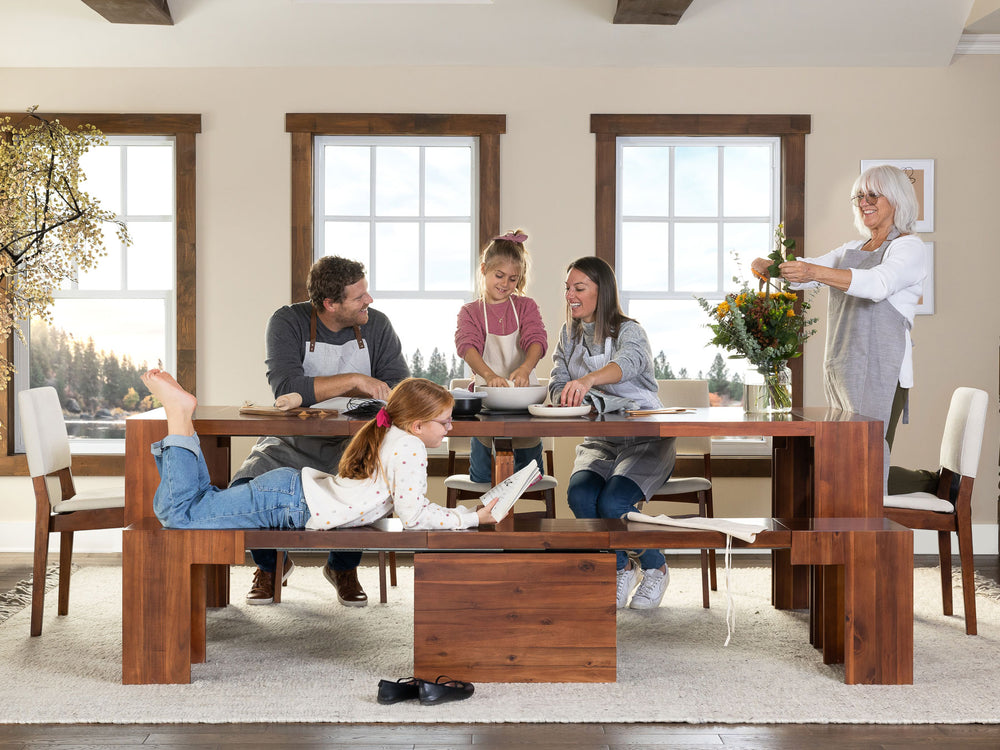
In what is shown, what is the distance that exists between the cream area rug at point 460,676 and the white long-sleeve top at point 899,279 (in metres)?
1.04

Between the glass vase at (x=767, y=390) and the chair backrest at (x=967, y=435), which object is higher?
the glass vase at (x=767, y=390)

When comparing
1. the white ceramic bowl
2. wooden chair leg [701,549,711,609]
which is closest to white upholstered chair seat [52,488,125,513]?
the white ceramic bowl

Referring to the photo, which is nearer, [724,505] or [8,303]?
[8,303]

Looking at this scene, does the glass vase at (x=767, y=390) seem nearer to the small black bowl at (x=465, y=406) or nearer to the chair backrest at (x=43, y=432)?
the small black bowl at (x=465, y=406)

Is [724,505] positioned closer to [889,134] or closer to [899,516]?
[899,516]

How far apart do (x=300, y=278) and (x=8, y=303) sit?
1342 millimetres

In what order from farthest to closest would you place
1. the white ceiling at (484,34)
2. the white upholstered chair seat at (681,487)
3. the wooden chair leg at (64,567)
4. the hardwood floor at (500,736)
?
the white ceiling at (484,34), the white upholstered chair seat at (681,487), the wooden chair leg at (64,567), the hardwood floor at (500,736)

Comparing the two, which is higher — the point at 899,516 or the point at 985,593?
the point at 899,516

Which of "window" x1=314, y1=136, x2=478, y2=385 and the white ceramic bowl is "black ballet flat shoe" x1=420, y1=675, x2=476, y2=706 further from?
"window" x1=314, y1=136, x2=478, y2=385

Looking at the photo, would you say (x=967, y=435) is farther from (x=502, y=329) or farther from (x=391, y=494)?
(x=391, y=494)

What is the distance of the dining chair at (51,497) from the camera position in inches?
135

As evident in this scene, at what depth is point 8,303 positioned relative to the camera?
459cm

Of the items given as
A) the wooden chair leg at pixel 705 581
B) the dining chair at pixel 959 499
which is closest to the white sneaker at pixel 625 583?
the wooden chair leg at pixel 705 581

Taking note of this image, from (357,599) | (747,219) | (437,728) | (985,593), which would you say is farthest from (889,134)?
(437,728)
